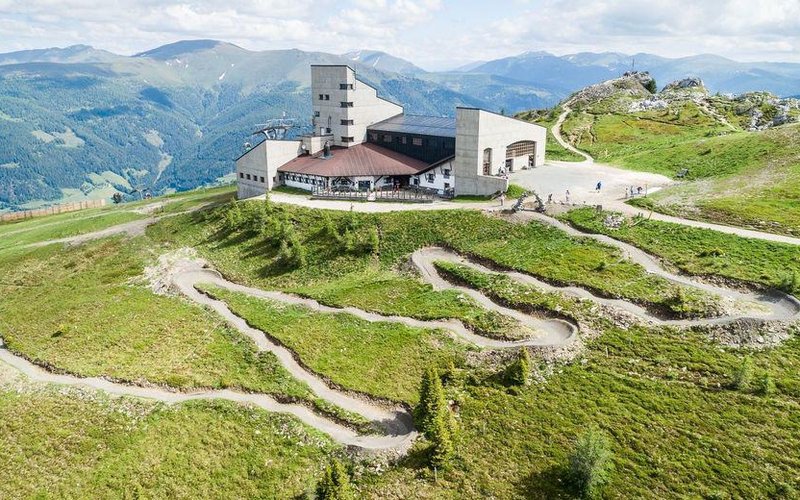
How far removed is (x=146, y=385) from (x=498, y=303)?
31353mm

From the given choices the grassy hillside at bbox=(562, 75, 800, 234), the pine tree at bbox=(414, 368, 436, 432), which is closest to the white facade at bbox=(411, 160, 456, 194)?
the grassy hillside at bbox=(562, 75, 800, 234)

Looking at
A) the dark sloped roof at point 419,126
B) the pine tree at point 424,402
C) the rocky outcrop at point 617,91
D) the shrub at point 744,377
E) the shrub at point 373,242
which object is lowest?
the pine tree at point 424,402

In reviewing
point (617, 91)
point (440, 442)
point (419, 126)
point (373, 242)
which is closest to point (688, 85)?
point (617, 91)

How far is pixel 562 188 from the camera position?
7338 centimetres

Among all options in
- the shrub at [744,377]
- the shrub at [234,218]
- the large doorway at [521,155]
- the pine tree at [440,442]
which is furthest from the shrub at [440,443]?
the large doorway at [521,155]

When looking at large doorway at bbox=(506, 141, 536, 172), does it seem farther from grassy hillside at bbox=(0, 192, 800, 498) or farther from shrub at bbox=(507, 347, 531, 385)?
shrub at bbox=(507, 347, 531, 385)

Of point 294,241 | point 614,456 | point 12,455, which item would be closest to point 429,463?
→ point 614,456

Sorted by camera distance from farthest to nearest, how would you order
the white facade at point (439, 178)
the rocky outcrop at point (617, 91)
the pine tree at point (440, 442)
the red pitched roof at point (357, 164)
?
the rocky outcrop at point (617, 91), the red pitched roof at point (357, 164), the white facade at point (439, 178), the pine tree at point (440, 442)

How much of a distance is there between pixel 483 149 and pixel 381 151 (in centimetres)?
2078

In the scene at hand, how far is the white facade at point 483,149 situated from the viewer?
75.1 m

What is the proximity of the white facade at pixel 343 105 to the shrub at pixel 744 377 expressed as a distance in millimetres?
72021

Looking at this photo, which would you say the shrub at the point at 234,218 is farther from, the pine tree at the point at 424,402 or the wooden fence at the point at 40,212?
the wooden fence at the point at 40,212

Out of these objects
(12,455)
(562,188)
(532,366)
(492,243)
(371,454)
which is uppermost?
(562,188)

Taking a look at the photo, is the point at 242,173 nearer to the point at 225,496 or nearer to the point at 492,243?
the point at 492,243
